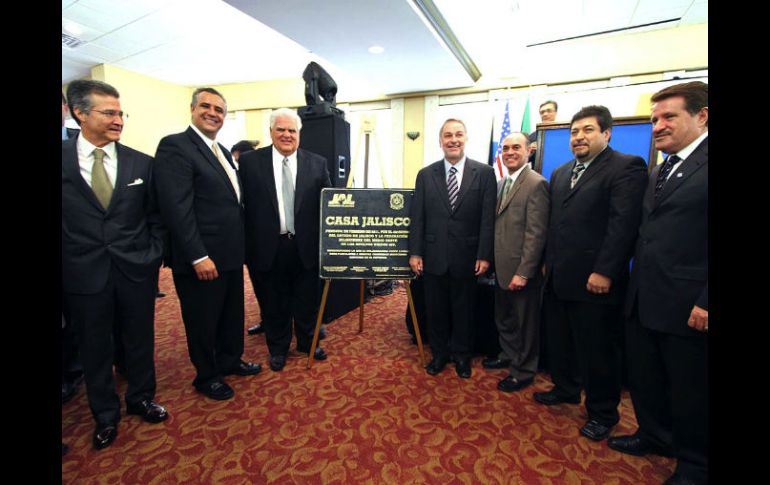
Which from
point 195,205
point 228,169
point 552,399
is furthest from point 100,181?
point 552,399

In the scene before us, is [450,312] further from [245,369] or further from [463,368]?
[245,369]

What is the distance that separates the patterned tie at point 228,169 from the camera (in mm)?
2035

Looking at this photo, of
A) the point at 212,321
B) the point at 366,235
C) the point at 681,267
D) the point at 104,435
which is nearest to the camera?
the point at 681,267

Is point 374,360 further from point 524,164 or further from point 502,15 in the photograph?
point 502,15

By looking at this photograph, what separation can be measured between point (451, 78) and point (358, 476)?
20.9 feet

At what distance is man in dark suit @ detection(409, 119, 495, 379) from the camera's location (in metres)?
2.21

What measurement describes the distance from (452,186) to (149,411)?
225 centimetres

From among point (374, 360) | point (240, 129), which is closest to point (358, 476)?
point (374, 360)

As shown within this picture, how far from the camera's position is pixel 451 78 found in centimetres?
620

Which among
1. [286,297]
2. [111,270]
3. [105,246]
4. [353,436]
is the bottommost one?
[353,436]

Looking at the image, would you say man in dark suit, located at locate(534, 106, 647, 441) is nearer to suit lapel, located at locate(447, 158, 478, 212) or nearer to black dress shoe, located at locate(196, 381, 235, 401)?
suit lapel, located at locate(447, 158, 478, 212)

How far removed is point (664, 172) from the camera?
146cm

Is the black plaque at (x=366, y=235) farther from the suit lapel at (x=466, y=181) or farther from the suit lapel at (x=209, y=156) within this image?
the suit lapel at (x=209, y=156)

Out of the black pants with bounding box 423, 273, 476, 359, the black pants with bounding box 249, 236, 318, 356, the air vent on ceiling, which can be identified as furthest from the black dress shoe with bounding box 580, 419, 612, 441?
the air vent on ceiling
